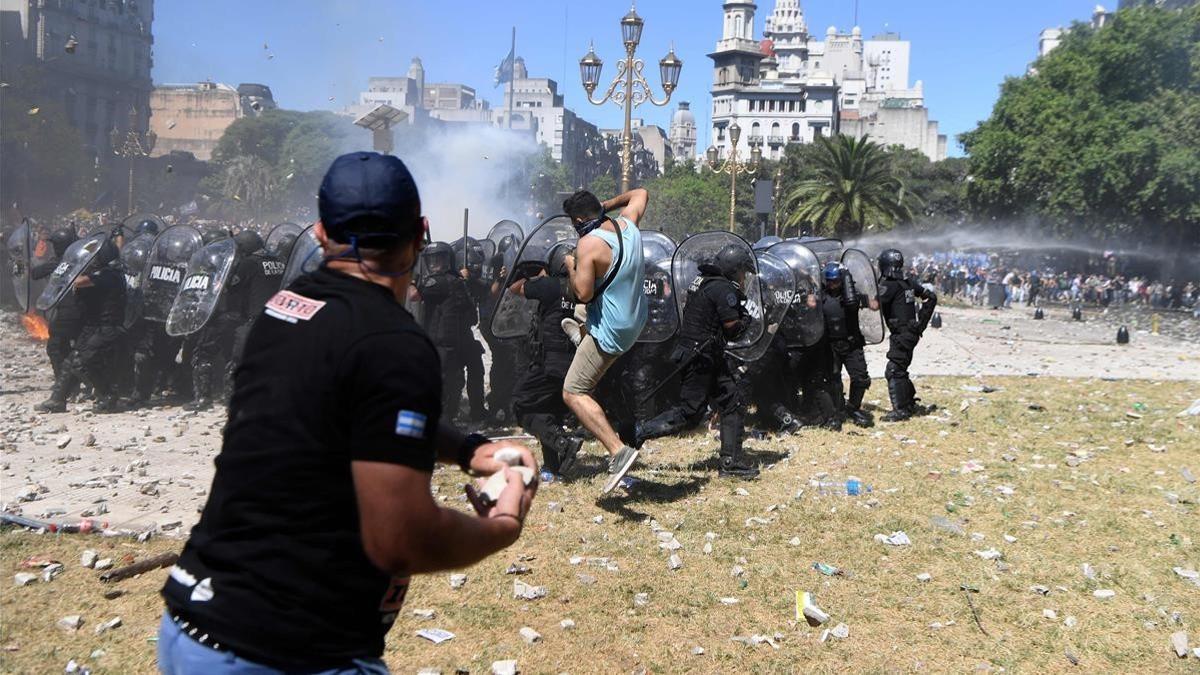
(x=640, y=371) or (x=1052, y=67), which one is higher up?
(x=1052, y=67)

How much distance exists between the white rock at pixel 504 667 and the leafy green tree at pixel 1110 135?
4086 cm

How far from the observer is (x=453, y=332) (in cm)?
921

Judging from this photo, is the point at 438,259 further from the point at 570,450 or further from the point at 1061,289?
the point at 1061,289

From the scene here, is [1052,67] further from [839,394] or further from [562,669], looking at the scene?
[562,669]

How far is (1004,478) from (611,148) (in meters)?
133

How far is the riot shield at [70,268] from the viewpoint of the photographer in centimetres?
1019

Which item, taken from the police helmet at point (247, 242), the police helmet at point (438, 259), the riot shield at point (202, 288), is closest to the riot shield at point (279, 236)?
the police helmet at point (247, 242)

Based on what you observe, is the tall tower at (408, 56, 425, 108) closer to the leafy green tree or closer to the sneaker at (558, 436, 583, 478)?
the leafy green tree

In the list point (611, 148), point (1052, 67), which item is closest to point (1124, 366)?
point (1052, 67)

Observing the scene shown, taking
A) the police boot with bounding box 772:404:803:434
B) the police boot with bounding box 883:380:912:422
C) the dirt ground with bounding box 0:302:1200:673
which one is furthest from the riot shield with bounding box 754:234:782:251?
the dirt ground with bounding box 0:302:1200:673

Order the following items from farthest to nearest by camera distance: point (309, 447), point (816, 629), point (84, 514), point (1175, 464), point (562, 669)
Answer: point (1175, 464)
point (84, 514)
point (816, 629)
point (562, 669)
point (309, 447)

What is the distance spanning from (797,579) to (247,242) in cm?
693

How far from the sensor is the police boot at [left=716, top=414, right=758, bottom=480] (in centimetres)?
759

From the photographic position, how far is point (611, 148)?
5458 inches
